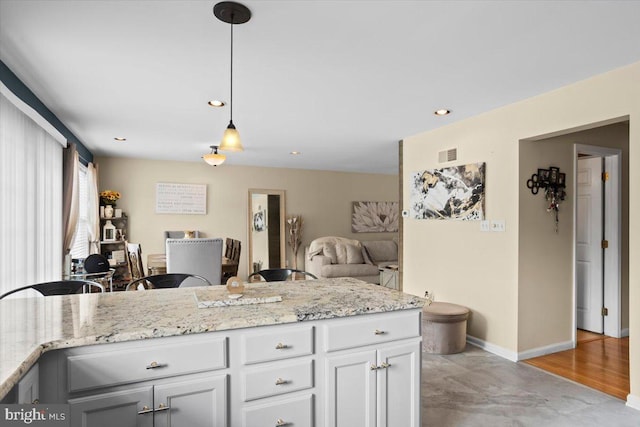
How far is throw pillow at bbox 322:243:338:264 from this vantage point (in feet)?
24.1

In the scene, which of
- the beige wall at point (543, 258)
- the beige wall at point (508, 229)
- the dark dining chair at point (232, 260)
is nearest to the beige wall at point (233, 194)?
the dark dining chair at point (232, 260)

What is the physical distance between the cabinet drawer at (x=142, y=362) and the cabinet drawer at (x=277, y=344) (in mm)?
106

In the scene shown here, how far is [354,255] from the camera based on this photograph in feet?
24.5

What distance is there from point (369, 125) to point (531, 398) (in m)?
3.02

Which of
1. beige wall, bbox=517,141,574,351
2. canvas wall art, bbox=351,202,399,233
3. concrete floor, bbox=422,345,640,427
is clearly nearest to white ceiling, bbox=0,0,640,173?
beige wall, bbox=517,141,574,351

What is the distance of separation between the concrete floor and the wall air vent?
7.01ft

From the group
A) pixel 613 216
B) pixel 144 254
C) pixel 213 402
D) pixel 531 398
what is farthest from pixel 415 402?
pixel 144 254

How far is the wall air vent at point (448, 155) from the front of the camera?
4227 mm

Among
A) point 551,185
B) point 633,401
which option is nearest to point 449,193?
point 551,185

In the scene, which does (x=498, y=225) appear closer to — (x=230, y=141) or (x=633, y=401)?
(x=633, y=401)

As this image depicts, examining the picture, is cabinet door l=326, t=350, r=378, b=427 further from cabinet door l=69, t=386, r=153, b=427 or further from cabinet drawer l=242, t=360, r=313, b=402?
cabinet door l=69, t=386, r=153, b=427

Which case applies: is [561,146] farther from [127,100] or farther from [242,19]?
[127,100]

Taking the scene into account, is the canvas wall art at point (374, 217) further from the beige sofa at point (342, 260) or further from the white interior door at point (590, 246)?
the white interior door at point (590, 246)

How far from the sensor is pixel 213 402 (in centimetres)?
157
